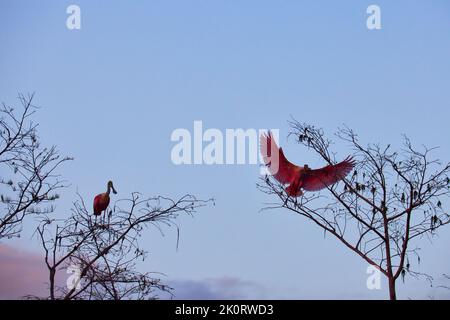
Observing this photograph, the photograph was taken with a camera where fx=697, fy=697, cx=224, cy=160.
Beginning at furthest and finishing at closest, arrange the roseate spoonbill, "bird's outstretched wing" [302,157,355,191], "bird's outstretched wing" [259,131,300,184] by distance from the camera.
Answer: "bird's outstretched wing" [259,131,300,184], "bird's outstretched wing" [302,157,355,191], the roseate spoonbill

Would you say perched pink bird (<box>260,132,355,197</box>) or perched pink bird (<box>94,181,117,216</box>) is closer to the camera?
perched pink bird (<box>94,181,117,216</box>)

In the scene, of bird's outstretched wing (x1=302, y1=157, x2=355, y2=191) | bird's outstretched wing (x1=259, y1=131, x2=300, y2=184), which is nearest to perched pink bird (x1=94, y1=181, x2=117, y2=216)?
bird's outstretched wing (x1=259, y1=131, x2=300, y2=184)

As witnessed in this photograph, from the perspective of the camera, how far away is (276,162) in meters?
7.17

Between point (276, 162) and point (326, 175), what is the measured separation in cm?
60

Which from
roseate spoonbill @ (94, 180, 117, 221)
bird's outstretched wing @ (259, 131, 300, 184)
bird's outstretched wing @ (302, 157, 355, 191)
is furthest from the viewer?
bird's outstretched wing @ (259, 131, 300, 184)

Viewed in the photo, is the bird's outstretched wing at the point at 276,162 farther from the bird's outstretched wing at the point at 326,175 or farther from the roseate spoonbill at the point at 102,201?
the roseate spoonbill at the point at 102,201

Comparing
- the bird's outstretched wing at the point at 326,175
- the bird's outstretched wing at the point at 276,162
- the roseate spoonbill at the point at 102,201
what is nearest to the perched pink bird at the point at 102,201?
the roseate spoonbill at the point at 102,201

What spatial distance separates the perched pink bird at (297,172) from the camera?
6699mm

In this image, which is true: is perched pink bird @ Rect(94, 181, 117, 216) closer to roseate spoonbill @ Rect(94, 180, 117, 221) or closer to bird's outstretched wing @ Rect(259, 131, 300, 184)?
roseate spoonbill @ Rect(94, 180, 117, 221)

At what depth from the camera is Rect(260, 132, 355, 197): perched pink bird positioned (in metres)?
6.70

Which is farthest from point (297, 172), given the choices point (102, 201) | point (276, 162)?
point (102, 201)

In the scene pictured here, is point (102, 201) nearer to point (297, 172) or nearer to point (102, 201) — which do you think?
point (102, 201)
